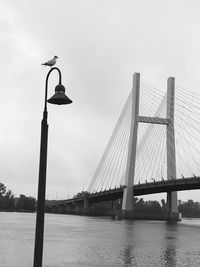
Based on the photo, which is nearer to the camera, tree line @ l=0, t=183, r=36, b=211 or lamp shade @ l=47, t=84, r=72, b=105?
lamp shade @ l=47, t=84, r=72, b=105

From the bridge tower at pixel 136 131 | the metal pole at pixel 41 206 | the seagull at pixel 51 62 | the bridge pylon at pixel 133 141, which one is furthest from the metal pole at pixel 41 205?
the bridge pylon at pixel 133 141

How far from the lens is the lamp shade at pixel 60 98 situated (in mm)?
7985

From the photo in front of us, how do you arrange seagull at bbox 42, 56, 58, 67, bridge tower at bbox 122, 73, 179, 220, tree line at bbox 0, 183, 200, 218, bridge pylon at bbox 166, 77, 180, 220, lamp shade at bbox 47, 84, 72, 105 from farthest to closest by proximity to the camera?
tree line at bbox 0, 183, 200, 218 → bridge tower at bbox 122, 73, 179, 220 → bridge pylon at bbox 166, 77, 180, 220 → seagull at bbox 42, 56, 58, 67 → lamp shade at bbox 47, 84, 72, 105

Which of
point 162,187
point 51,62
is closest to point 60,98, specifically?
A: point 51,62

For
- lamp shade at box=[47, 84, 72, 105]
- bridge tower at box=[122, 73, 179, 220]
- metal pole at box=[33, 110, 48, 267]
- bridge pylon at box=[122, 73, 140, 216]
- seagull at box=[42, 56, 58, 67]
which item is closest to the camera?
metal pole at box=[33, 110, 48, 267]

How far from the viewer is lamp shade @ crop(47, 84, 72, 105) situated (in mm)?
7985

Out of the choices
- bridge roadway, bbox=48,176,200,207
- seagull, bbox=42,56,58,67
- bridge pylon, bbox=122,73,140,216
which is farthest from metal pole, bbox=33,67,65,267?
bridge pylon, bbox=122,73,140,216

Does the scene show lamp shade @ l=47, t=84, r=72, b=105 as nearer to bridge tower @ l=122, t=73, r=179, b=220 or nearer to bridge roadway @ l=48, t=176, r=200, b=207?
bridge roadway @ l=48, t=176, r=200, b=207

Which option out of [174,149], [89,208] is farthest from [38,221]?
[89,208]

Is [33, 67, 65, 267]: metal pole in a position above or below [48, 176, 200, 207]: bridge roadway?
below

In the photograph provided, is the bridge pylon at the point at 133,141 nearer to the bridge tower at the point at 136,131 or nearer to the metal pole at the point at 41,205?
the bridge tower at the point at 136,131

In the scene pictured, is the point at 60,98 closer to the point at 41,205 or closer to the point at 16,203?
the point at 41,205

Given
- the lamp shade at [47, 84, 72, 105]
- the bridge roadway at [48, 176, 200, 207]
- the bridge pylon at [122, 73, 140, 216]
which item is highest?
the bridge pylon at [122, 73, 140, 216]

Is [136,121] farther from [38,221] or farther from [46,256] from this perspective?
[38,221]
